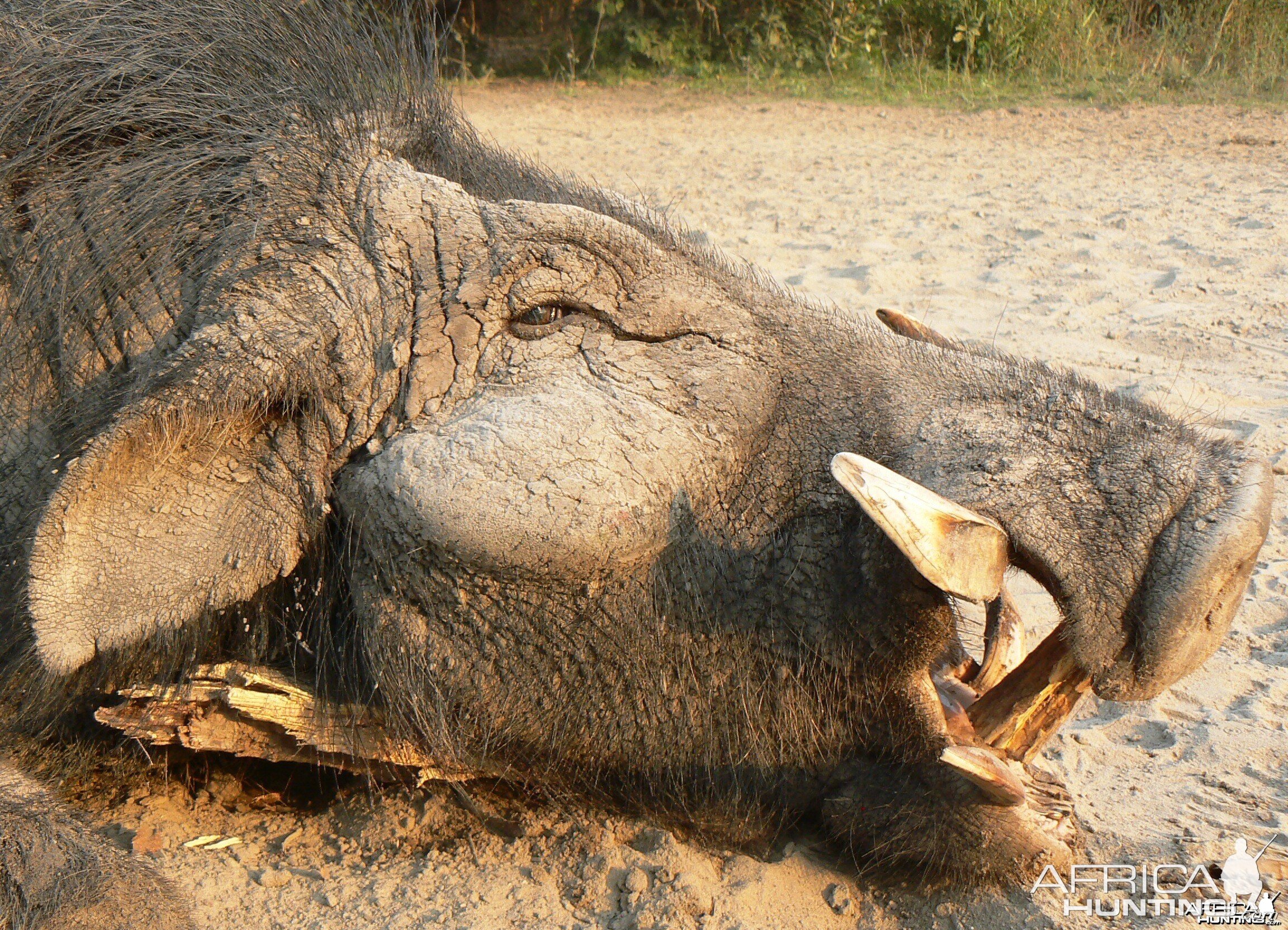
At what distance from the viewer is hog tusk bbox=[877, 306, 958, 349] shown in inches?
114

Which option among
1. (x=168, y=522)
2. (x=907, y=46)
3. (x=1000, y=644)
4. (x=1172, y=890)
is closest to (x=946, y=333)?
(x=1000, y=644)

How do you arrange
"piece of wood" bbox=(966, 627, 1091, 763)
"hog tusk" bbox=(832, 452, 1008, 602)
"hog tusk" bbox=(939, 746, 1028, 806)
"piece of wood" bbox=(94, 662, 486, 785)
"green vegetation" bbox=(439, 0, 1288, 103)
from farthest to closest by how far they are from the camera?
"green vegetation" bbox=(439, 0, 1288, 103) < "piece of wood" bbox=(94, 662, 486, 785) < "piece of wood" bbox=(966, 627, 1091, 763) < "hog tusk" bbox=(939, 746, 1028, 806) < "hog tusk" bbox=(832, 452, 1008, 602)

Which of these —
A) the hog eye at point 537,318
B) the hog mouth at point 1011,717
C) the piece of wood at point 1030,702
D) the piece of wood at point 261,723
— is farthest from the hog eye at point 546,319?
the piece of wood at point 1030,702

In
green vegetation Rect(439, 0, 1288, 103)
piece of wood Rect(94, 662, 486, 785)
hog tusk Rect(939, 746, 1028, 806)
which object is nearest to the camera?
hog tusk Rect(939, 746, 1028, 806)

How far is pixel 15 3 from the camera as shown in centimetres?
293

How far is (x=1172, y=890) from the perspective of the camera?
2.54 m

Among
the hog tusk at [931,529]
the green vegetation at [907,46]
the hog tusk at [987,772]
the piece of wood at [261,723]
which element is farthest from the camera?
→ the green vegetation at [907,46]

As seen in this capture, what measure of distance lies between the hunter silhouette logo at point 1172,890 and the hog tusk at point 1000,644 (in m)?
0.40

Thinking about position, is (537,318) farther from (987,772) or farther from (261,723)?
(987,772)

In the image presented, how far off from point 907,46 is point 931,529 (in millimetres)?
10617

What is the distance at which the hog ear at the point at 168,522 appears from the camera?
2.36m

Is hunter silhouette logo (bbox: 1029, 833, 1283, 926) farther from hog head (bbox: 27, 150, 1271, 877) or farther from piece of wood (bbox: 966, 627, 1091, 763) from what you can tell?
piece of wood (bbox: 966, 627, 1091, 763)

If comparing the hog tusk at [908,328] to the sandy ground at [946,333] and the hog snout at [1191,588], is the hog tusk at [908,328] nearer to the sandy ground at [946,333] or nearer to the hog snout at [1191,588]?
the sandy ground at [946,333]

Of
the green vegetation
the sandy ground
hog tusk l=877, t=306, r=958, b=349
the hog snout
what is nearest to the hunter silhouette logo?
the sandy ground
